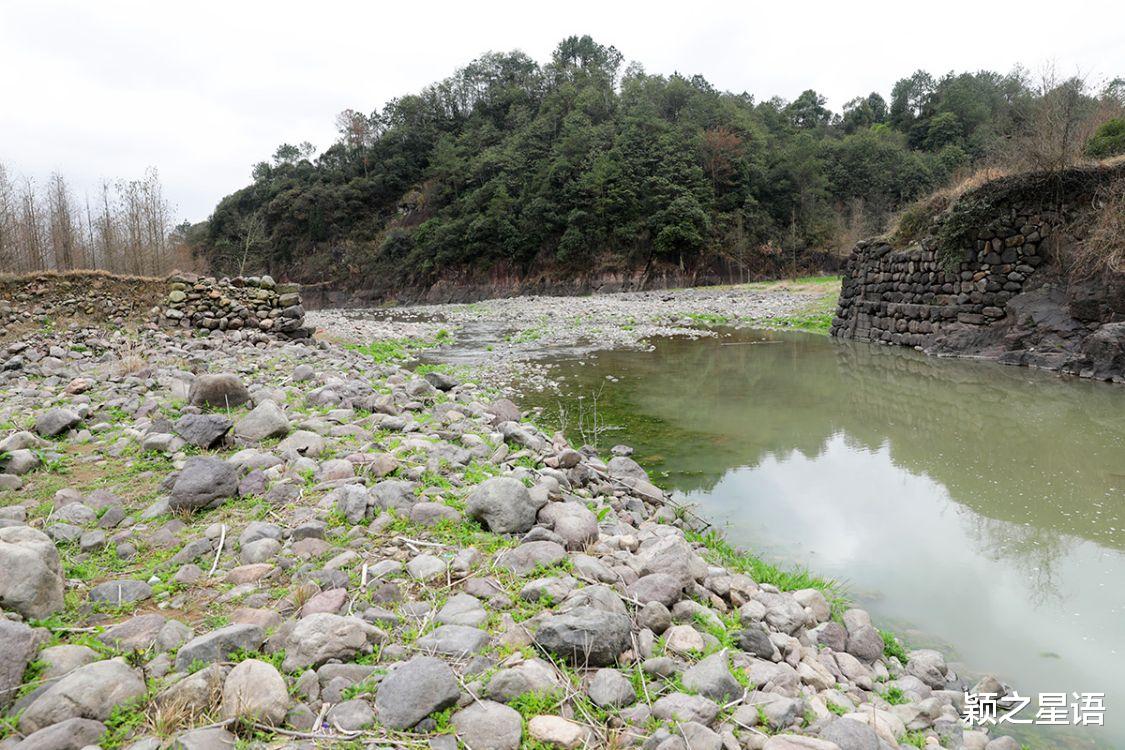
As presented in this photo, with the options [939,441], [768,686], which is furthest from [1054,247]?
[768,686]

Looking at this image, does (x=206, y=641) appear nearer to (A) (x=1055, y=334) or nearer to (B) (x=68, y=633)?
(B) (x=68, y=633)

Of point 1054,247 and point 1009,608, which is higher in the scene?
point 1054,247

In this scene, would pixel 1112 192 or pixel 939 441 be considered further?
pixel 1112 192

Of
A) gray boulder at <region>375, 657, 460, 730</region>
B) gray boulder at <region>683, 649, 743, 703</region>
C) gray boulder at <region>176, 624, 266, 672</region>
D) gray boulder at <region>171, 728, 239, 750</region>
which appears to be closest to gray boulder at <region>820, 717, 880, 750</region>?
gray boulder at <region>683, 649, 743, 703</region>

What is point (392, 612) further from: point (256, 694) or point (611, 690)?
point (611, 690)

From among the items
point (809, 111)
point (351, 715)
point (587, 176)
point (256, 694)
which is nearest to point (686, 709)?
point (351, 715)

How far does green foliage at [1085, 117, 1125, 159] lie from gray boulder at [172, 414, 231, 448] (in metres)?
17.9

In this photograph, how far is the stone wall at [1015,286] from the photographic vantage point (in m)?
11.3

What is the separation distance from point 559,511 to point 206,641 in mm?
2043

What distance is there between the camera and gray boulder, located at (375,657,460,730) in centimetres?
208

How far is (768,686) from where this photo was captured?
2529 millimetres

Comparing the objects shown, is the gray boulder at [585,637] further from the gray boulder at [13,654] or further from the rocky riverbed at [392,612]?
the gray boulder at [13,654]

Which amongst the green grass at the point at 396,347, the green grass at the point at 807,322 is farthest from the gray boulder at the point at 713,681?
the green grass at the point at 807,322

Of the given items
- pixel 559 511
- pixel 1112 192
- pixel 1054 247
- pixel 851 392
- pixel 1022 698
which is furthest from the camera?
pixel 1054 247
